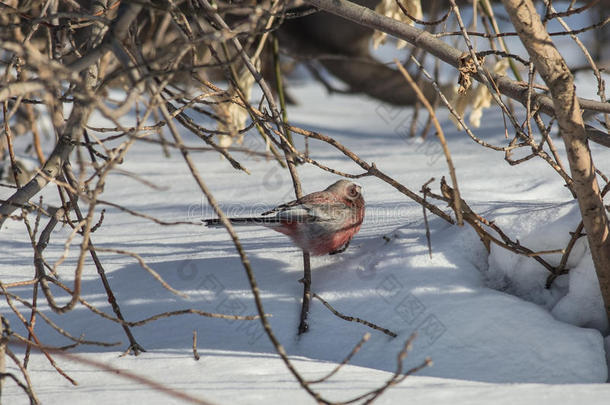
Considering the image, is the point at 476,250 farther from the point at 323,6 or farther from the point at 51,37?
the point at 51,37

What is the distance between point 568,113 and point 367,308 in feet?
2.93

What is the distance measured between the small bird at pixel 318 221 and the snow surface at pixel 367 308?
8cm

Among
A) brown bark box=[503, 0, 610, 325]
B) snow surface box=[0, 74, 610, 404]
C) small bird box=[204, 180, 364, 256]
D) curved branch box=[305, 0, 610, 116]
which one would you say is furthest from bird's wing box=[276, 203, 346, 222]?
brown bark box=[503, 0, 610, 325]

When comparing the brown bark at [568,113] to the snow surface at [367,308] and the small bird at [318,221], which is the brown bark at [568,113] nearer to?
the snow surface at [367,308]

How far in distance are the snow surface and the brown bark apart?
0.83 ft

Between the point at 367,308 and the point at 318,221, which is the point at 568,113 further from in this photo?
the point at 318,221

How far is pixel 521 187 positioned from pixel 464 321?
4.26 feet

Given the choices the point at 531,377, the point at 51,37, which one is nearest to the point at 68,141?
the point at 51,37

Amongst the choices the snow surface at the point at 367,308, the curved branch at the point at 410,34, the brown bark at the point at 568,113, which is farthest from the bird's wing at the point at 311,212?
the brown bark at the point at 568,113

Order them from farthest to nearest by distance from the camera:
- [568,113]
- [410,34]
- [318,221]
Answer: [318,221] → [410,34] → [568,113]

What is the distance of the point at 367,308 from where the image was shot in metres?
2.26

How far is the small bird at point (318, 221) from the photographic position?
2557 mm

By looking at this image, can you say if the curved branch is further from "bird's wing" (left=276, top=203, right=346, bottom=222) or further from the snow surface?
"bird's wing" (left=276, top=203, right=346, bottom=222)

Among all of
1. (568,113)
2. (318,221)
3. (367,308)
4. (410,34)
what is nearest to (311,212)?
(318,221)
